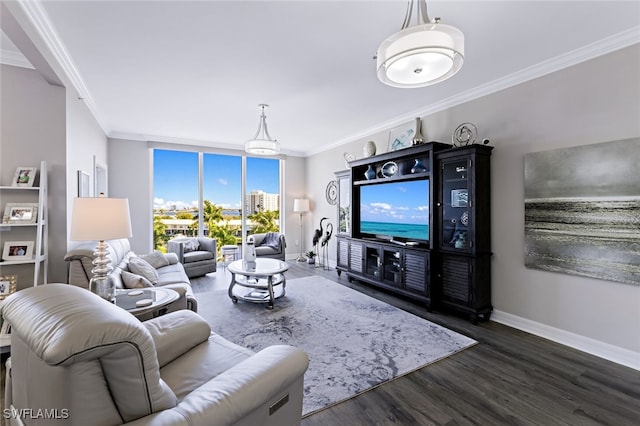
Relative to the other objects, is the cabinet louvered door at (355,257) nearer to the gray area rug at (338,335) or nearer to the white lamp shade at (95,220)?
the gray area rug at (338,335)

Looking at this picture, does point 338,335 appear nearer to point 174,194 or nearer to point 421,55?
point 421,55

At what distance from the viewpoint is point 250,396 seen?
110 cm

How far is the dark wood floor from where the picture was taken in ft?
5.98

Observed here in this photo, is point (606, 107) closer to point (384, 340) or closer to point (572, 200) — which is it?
point (572, 200)

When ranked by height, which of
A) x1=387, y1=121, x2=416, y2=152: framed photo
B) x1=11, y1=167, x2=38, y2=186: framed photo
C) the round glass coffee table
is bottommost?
the round glass coffee table

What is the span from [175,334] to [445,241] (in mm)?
3043

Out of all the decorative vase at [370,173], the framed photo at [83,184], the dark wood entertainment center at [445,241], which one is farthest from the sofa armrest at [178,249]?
the decorative vase at [370,173]

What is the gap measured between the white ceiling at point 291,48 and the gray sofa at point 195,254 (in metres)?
2.23

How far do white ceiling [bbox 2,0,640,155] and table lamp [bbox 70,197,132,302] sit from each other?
1.41 metres

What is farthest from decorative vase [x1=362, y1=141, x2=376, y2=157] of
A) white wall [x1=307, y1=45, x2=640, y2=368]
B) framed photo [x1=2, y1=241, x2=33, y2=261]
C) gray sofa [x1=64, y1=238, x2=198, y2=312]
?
framed photo [x1=2, y1=241, x2=33, y2=261]

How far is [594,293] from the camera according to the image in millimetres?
2609

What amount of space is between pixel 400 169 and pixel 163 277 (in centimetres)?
350

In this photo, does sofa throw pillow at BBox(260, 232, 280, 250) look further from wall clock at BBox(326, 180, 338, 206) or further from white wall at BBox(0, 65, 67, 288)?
white wall at BBox(0, 65, 67, 288)

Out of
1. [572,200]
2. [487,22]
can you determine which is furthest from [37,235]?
[572,200]
